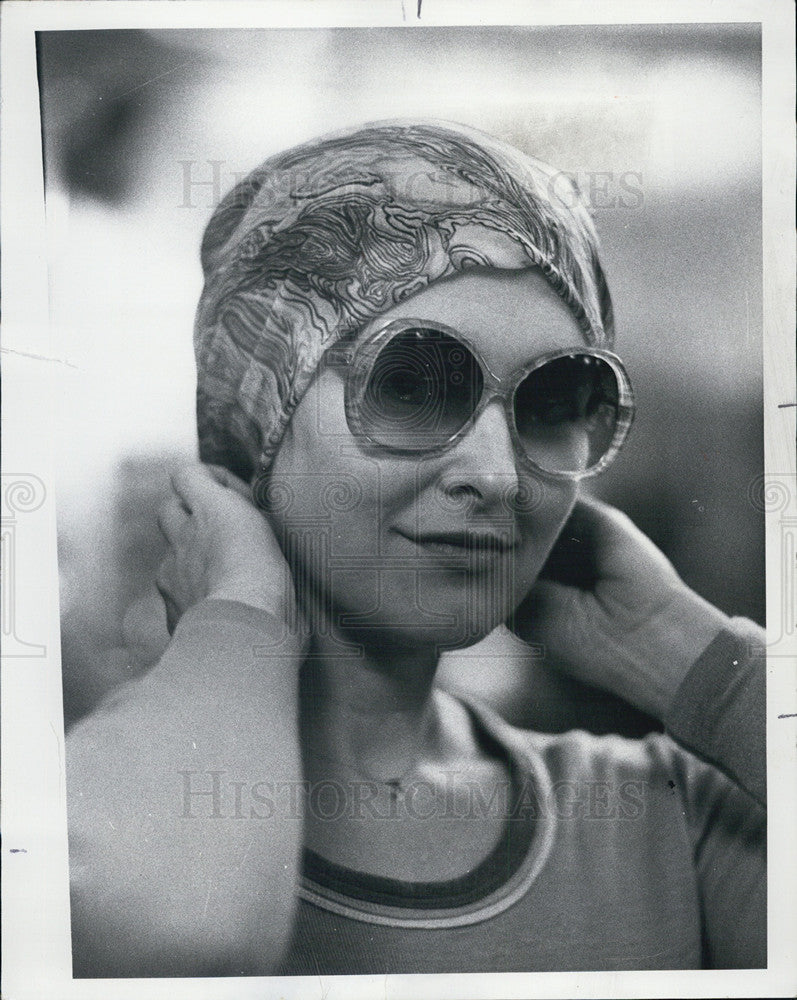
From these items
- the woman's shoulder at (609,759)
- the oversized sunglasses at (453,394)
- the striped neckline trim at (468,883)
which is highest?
the oversized sunglasses at (453,394)

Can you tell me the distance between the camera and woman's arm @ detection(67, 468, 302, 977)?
178 centimetres

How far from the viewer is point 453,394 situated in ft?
5.72

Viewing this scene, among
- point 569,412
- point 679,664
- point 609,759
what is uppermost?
point 569,412

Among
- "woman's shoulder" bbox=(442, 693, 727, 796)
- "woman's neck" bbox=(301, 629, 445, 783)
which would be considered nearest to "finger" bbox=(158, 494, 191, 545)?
"woman's neck" bbox=(301, 629, 445, 783)

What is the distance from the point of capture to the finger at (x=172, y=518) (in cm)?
179

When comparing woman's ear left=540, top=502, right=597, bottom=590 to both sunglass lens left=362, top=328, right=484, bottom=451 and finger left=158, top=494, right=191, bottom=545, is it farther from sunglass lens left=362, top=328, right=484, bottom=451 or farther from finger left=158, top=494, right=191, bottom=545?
finger left=158, top=494, right=191, bottom=545

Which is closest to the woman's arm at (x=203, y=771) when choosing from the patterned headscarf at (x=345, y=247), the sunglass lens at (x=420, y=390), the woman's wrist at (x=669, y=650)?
the patterned headscarf at (x=345, y=247)

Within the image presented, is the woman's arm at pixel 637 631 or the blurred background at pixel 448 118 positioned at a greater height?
the blurred background at pixel 448 118

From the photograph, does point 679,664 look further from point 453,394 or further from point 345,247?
point 345,247

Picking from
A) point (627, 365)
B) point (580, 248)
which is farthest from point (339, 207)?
point (627, 365)

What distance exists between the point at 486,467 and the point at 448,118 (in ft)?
1.99

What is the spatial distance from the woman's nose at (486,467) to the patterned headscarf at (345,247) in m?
0.23

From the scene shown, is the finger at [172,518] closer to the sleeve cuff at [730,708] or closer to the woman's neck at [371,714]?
the woman's neck at [371,714]

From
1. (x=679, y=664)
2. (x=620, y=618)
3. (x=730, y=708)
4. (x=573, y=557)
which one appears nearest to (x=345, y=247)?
(x=573, y=557)
